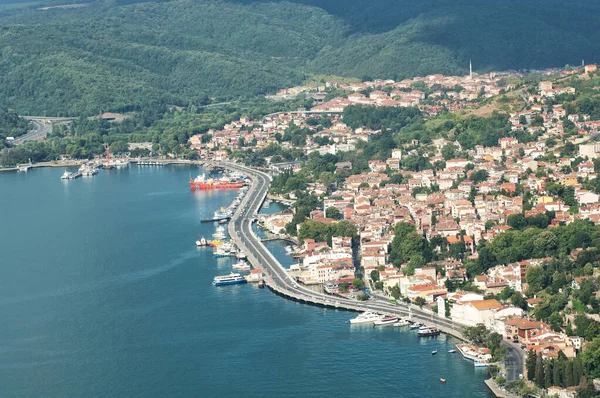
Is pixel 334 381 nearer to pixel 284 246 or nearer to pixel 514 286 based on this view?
pixel 514 286

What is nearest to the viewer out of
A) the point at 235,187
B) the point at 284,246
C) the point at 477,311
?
the point at 477,311

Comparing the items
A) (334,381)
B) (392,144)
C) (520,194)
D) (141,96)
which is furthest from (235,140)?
(334,381)

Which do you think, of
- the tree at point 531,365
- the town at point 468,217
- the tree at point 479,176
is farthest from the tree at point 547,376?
the tree at point 479,176

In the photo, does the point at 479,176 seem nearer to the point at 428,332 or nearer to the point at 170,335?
the point at 428,332

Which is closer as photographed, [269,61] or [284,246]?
[284,246]

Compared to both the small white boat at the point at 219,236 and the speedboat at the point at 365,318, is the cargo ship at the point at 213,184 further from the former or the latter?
the speedboat at the point at 365,318

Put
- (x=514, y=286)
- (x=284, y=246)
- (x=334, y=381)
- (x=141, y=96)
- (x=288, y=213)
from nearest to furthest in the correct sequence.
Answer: (x=334, y=381) < (x=514, y=286) < (x=284, y=246) < (x=288, y=213) < (x=141, y=96)

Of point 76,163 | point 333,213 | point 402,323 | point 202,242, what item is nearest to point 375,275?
point 402,323
